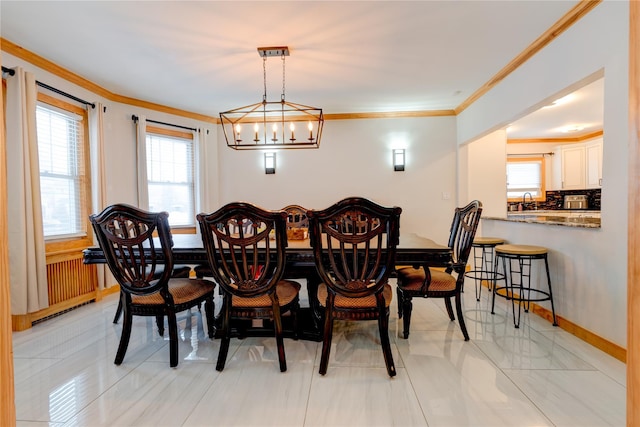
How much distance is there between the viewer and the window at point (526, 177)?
6.28m

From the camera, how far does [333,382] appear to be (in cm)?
187

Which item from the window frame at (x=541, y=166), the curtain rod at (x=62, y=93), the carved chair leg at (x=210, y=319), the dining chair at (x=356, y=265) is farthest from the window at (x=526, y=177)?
the curtain rod at (x=62, y=93)

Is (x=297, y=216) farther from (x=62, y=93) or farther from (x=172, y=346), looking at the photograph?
(x=62, y=93)

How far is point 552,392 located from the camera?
5.74 ft

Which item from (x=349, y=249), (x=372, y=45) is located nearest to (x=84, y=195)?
A: (x=349, y=249)

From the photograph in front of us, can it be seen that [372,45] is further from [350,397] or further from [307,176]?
[350,397]

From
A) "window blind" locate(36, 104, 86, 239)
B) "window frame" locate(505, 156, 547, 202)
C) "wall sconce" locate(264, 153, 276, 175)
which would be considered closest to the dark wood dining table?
"window blind" locate(36, 104, 86, 239)

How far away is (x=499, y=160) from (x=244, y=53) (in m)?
3.68

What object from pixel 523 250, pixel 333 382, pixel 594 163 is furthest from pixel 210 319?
pixel 594 163

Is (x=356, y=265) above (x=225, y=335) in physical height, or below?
above

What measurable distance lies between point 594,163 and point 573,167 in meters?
0.37

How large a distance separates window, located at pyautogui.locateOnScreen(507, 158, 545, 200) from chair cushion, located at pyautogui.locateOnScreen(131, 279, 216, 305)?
6.22 meters

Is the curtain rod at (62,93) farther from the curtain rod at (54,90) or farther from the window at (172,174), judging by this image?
the window at (172,174)

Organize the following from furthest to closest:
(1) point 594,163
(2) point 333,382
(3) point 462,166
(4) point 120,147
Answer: (1) point 594,163
(3) point 462,166
(4) point 120,147
(2) point 333,382
